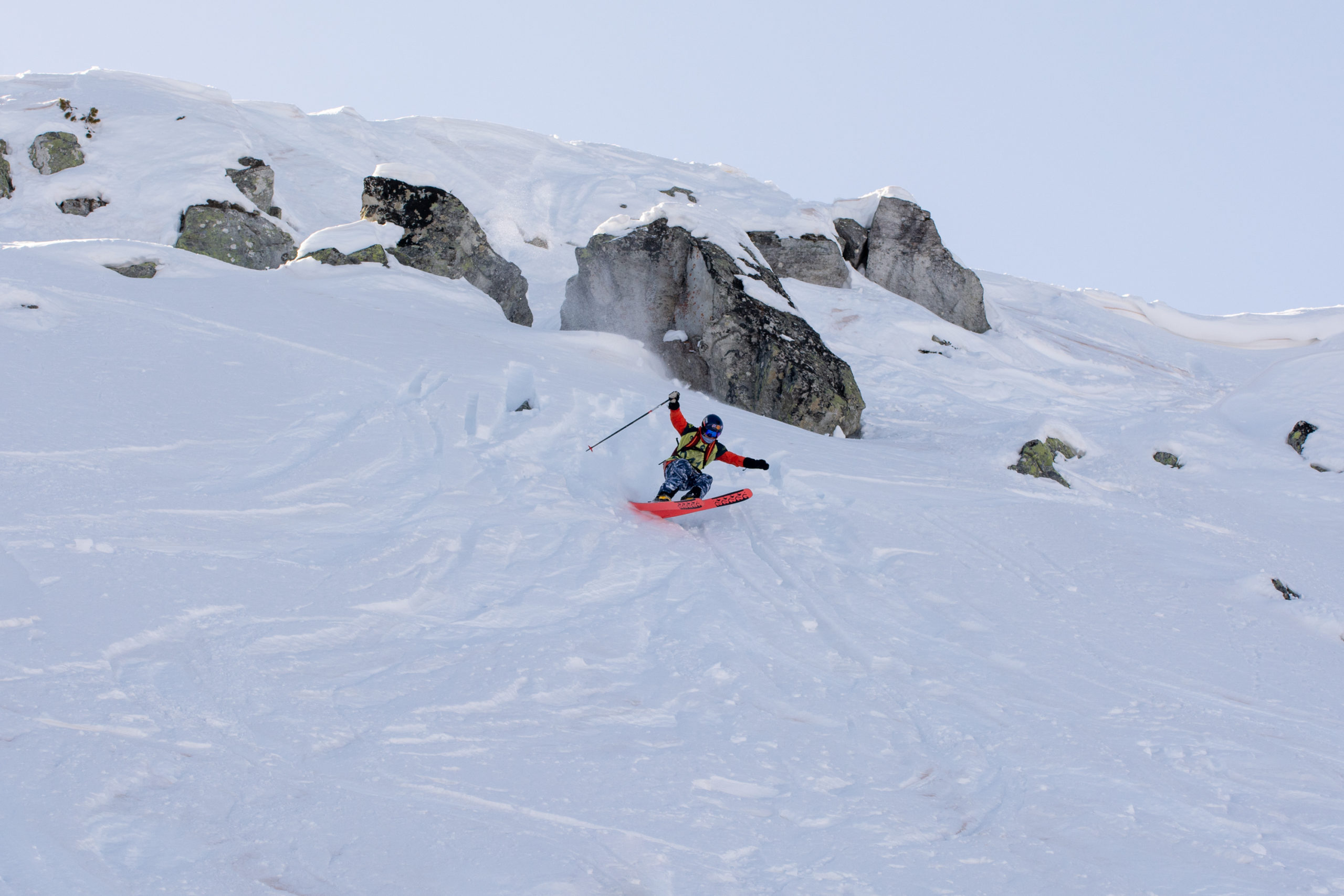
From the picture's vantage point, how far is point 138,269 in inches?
553

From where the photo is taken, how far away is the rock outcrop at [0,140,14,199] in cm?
2638

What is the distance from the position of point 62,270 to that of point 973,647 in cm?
1376

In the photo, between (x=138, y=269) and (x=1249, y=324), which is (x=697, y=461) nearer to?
(x=138, y=269)

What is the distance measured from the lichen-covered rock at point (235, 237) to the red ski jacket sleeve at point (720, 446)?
18.2 meters

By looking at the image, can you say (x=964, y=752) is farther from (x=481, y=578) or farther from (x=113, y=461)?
(x=113, y=461)

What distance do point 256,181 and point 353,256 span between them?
45.6ft

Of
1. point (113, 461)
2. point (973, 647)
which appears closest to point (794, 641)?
point (973, 647)

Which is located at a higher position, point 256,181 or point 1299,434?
point 256,181

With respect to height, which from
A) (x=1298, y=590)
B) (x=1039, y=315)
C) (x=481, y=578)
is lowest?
(x=481, y=578)

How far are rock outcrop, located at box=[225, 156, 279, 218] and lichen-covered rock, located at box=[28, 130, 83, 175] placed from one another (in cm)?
492

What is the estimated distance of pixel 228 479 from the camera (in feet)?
26.4

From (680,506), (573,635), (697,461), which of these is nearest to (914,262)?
(697,461)

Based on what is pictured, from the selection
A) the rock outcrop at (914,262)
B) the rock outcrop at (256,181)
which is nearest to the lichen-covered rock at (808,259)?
the rock outcrop at (914,262)

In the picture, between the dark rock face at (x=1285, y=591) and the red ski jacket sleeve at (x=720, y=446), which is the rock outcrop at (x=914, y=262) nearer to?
the dark rock face at (x=1285, y=591)
